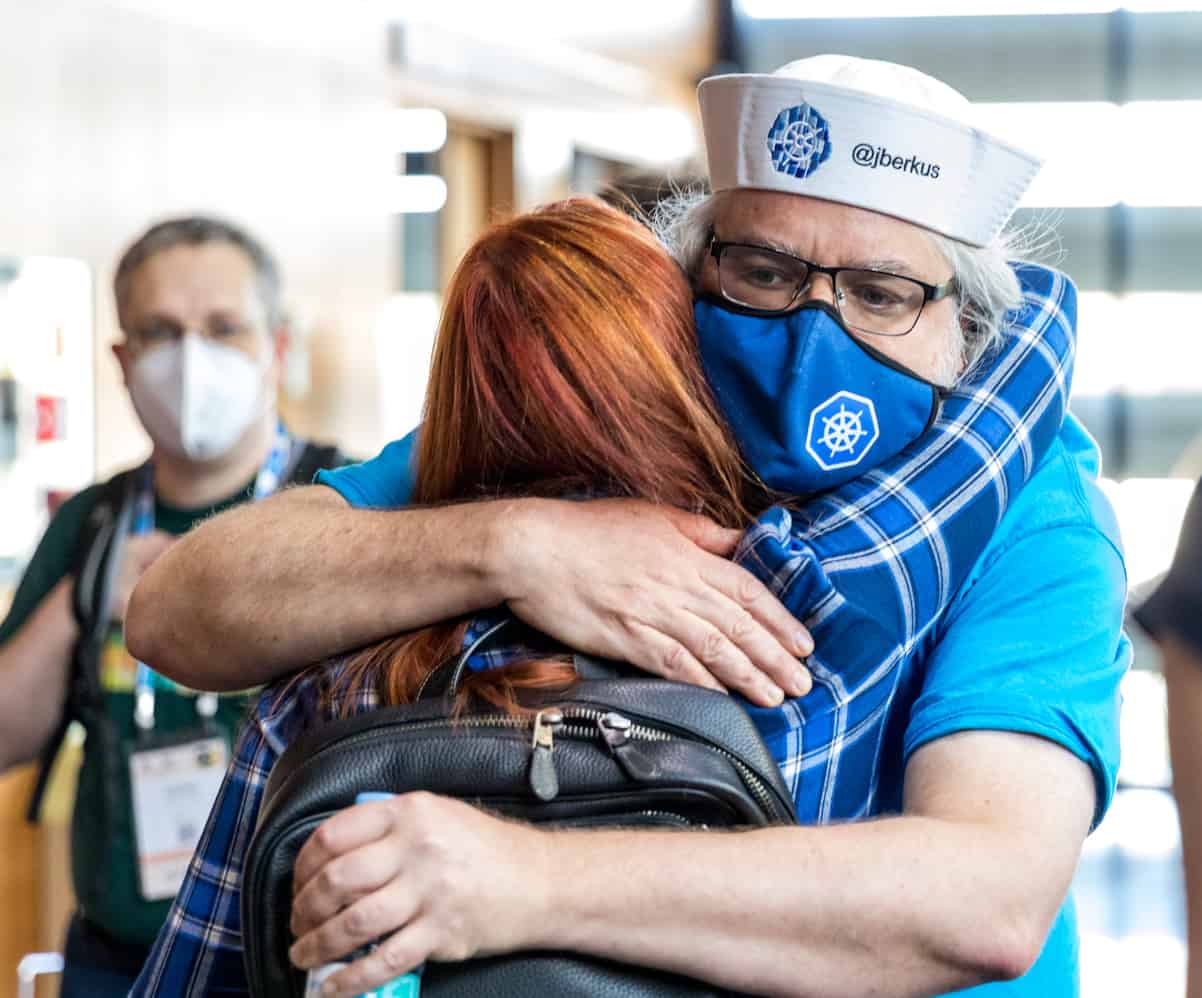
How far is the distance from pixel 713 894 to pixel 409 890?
7.4 inches

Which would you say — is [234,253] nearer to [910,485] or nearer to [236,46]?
[910,485]

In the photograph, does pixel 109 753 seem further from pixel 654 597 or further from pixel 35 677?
pixel 654 597

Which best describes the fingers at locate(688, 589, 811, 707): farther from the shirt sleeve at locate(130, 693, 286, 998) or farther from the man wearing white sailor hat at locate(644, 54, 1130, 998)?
the shirt sleeve at locate(130, 693, 286, 998)

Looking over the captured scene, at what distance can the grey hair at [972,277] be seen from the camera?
1.29 m

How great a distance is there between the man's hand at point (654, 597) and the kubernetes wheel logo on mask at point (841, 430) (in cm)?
9

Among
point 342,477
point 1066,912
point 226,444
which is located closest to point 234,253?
point 226,444

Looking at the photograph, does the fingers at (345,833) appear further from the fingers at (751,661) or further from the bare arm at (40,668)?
the bare arm at (40,668)

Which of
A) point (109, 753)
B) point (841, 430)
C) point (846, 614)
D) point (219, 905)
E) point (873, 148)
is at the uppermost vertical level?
point (873, 148)

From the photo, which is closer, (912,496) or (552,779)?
(552,779)

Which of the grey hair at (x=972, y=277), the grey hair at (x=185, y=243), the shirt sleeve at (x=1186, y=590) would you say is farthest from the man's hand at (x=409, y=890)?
the grey hair at (x=185, y=243)

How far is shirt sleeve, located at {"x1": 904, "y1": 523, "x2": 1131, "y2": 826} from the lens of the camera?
111 cm

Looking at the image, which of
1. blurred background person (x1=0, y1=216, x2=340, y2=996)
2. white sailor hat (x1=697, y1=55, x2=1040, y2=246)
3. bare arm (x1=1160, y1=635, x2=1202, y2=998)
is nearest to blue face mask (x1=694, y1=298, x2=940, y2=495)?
white sailor hat (x1=697, y1=55, x2=1040, y2=246)

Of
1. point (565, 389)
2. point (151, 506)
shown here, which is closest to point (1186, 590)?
point (565, 389)

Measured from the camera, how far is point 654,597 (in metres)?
1.14
